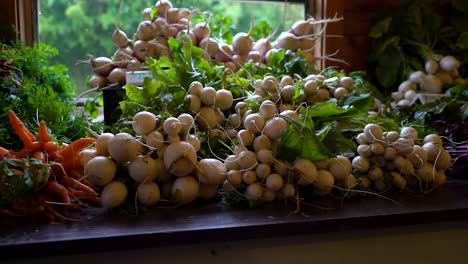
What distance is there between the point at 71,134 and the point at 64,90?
0.40m

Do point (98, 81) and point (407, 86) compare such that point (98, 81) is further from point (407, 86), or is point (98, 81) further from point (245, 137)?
point (407, 86)

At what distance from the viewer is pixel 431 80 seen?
6.85 ft

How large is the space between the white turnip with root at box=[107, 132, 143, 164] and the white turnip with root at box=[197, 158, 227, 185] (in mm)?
155

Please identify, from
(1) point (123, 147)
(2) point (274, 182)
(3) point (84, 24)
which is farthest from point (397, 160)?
(3) point (84, 24)

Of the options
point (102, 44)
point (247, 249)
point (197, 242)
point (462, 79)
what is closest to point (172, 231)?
point (197, 242)

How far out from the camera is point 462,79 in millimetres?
2170

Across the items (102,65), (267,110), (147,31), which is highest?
(147,31)

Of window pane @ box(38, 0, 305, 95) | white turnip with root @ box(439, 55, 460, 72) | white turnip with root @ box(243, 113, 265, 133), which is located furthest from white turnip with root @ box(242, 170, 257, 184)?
white turnip with root @ box(439, 55, 460, 72)

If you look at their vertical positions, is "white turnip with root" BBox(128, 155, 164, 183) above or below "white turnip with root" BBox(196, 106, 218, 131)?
below

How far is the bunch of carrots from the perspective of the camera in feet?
3.43

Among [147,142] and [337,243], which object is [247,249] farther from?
[147,142]

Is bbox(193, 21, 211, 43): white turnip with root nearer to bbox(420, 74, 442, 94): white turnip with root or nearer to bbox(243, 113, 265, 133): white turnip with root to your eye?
bbox(243, 113, 265, 133): white turnip with root

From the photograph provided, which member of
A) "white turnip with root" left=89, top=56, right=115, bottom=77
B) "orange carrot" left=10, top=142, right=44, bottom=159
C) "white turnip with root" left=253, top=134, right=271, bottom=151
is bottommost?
"orange carrot" left=10, top=142, right=44, bottom=159

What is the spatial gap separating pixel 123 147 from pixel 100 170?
0.23ft
